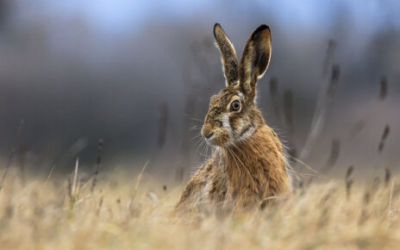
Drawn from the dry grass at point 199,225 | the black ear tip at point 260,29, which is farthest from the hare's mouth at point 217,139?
the black ear tip at point 260,29

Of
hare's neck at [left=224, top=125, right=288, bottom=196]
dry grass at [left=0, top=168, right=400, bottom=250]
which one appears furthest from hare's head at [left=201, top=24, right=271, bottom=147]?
dry grass at [left=0, top=168, right=400, bottom=250]

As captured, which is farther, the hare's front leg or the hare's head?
the hare's front leg

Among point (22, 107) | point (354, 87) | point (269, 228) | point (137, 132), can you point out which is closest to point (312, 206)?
point (269, 228)

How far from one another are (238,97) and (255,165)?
0.61 meters

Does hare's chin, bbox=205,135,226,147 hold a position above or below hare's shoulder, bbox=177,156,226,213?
above

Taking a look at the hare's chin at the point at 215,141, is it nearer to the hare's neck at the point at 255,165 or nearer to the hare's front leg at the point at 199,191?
the hare's neck at the point at 255,165

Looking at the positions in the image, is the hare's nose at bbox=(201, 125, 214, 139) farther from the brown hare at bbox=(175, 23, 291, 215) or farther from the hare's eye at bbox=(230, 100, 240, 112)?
the hare's eye at bbox=(230, 100, 240, 112)

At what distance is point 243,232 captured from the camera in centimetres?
500

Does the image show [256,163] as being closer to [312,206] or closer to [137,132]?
[312,206]

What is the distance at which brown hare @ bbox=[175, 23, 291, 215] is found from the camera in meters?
6.43

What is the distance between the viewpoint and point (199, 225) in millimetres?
5391

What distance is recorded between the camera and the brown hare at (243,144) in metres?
6.43

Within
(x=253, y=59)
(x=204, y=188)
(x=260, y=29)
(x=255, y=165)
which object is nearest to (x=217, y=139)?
(x=255, y=165)

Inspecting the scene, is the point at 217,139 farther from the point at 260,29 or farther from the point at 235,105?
the point at 260,29
